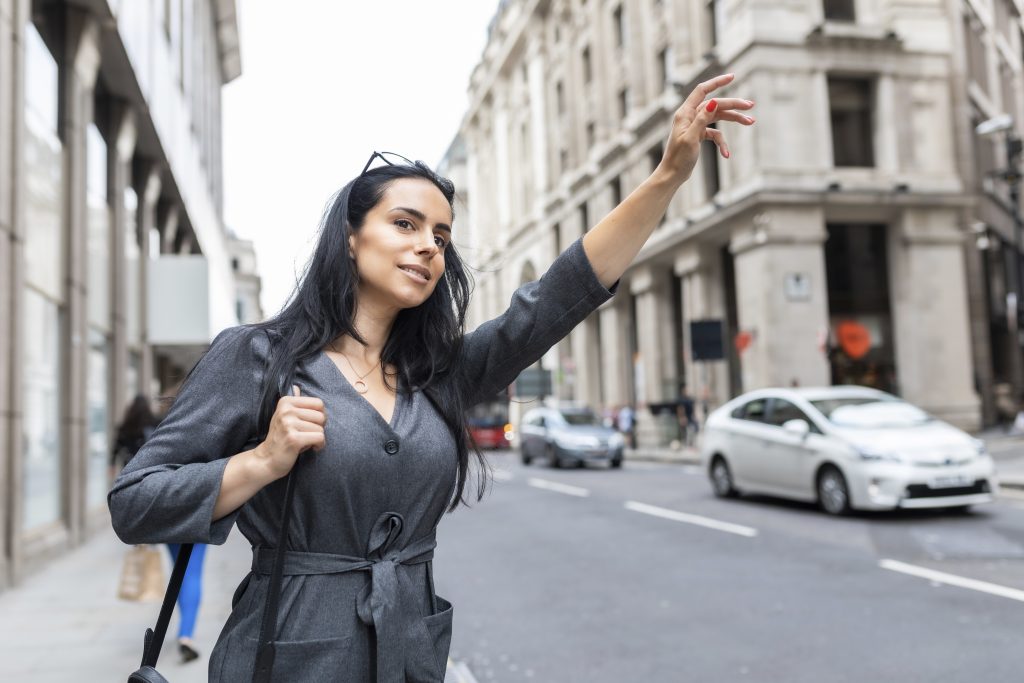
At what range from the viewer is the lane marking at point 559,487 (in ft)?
50.5

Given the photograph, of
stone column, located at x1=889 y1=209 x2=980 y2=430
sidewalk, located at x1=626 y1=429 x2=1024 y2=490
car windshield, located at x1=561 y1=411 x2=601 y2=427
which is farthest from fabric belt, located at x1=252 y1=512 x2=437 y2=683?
stone column, located at x1=889 y1=209 x2=980 y2=430

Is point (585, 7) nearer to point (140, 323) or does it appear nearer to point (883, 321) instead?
point (883, 321)

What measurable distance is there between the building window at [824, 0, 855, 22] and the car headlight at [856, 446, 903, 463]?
21.1m

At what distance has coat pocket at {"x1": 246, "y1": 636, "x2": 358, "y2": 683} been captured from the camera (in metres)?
1.64

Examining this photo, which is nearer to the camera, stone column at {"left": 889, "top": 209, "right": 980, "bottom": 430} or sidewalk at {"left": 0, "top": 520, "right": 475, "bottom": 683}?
sidewalk at {"left": 0, "top": 520, "right": 475, "bottom": 683}

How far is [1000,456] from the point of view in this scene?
18922 mm

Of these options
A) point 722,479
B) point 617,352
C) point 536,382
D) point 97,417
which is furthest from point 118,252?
point 536,382

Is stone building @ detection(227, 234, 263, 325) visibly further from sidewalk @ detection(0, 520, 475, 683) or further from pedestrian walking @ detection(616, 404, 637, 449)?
sidewalk @ detection(0, 520, 475, 683)

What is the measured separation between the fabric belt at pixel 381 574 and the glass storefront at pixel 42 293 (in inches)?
315

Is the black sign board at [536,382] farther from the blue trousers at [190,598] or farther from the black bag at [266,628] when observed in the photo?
the black bag at [266,628]

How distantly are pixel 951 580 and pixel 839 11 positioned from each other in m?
24.6

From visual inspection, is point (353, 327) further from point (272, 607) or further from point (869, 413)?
point (869, 413)

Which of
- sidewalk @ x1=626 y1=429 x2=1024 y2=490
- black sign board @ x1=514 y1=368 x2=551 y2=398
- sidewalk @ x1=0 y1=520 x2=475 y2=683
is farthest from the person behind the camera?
black sign board @ x1=514 y1=368 x2=551 y2=398

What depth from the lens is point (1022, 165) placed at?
35469 millimetres
